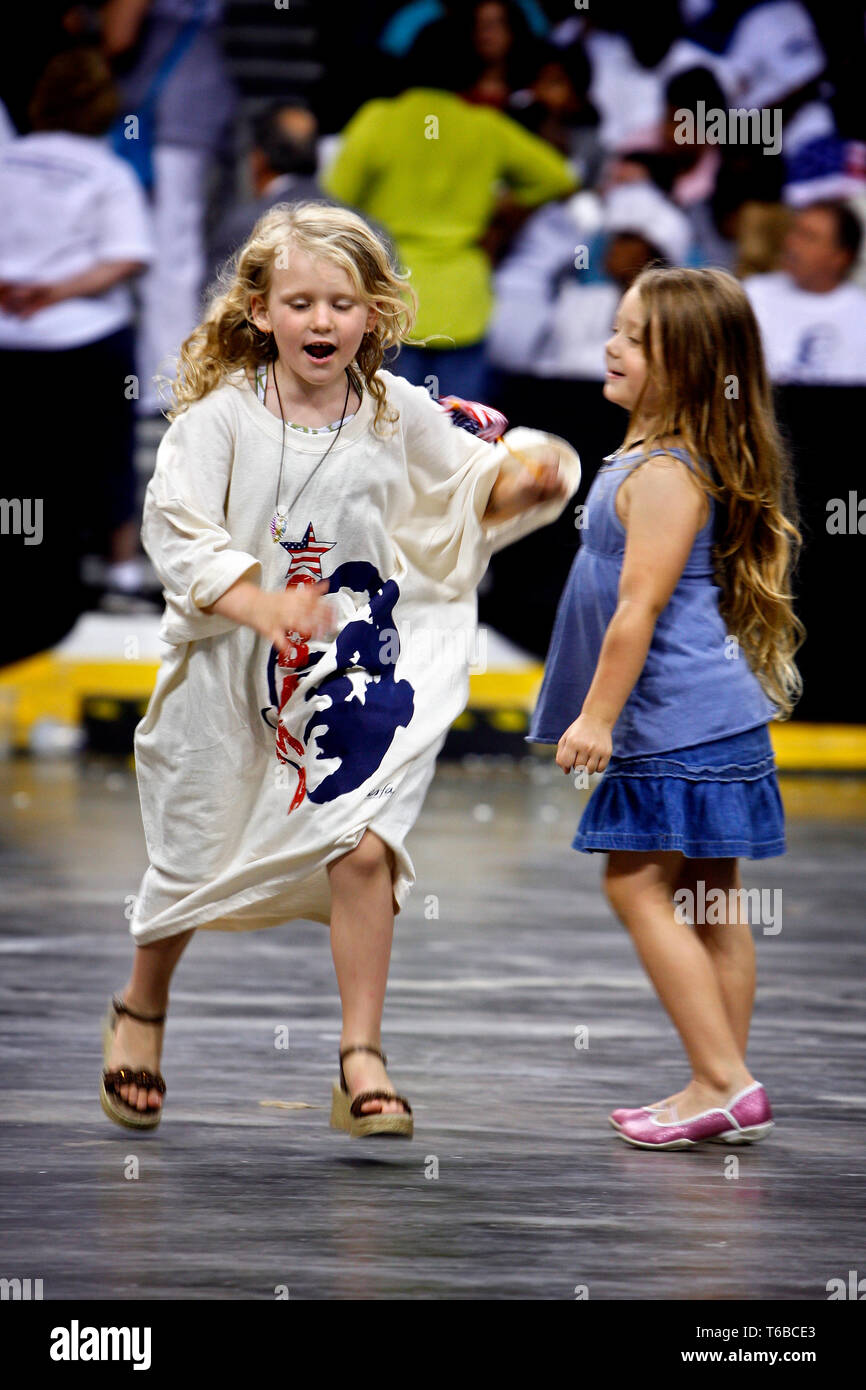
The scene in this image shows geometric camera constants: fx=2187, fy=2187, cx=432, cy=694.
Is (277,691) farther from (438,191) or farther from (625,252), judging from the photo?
(625,252)

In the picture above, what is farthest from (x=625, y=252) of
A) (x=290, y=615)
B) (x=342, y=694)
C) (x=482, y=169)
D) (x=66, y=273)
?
(x=290, y=615)

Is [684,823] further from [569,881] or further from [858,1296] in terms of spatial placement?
[569,881]

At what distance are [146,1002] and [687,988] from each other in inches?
33.9

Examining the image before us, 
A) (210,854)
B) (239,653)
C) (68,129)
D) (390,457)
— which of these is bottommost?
(210,854)

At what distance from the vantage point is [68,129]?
9727 mm

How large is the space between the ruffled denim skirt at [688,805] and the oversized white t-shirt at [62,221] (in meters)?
6.76

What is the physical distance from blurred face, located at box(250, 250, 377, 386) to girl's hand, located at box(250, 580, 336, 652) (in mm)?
409

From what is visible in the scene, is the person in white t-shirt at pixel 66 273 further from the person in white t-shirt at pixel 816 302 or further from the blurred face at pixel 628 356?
the blurred face at pixel 628 356

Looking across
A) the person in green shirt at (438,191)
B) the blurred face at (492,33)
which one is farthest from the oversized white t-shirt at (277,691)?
the blurred face at (492,33)

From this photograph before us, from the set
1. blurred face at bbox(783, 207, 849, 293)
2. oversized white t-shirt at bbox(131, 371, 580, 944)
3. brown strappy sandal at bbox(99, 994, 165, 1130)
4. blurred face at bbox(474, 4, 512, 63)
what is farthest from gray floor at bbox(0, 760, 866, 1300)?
blurred face at bbox(474, 4, 512, 63)

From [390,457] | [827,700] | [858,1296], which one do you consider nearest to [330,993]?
[390,457]

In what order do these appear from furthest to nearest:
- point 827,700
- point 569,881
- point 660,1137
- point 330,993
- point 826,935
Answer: point 827,700 < point 569,881 < point 826,935 < point 330,993 < point 660,1137

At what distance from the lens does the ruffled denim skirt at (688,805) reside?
3.44 m

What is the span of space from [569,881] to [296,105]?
4889mm
